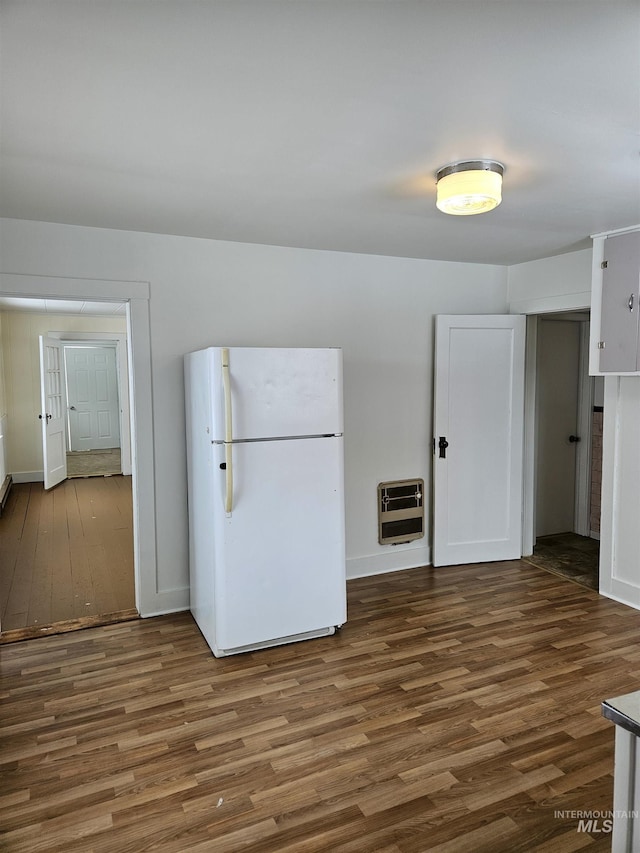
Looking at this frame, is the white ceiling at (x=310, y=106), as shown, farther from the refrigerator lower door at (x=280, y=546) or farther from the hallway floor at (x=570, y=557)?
the hallway floor at (x=570, y=557)

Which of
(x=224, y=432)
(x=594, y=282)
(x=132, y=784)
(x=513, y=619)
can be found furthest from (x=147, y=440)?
(x=594, y=282)

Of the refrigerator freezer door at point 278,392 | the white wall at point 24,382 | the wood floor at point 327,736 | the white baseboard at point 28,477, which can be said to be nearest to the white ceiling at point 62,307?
the white wall at point 24,382

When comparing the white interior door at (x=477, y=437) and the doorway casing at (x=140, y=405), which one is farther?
the white interior door at (x=477, y=437)

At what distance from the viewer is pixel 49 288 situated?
10.5 feet

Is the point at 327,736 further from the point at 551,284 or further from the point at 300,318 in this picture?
the point at 551,284

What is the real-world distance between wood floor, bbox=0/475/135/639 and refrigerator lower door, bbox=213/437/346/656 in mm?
1015

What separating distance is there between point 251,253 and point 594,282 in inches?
84.5

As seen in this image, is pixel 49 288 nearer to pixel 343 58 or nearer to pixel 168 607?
pixel 168 607

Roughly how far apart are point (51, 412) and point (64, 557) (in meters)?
3.21

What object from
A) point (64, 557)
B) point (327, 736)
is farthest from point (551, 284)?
point (64, 557)

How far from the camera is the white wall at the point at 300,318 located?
3375 mm

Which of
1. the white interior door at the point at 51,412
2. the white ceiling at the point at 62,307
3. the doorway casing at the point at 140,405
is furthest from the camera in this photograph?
the white interior door at the point at 51,412

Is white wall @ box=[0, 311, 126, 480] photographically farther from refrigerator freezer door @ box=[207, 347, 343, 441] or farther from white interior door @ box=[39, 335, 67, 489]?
refrigerator freezer door @ box=[207, 347, 343, 441]

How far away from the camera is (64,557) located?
4723 mm
